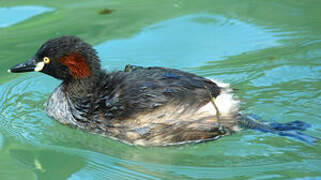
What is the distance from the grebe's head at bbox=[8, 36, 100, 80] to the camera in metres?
5.35

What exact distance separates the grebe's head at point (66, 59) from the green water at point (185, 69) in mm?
556

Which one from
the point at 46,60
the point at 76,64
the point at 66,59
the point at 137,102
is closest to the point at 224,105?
the point at 137,102

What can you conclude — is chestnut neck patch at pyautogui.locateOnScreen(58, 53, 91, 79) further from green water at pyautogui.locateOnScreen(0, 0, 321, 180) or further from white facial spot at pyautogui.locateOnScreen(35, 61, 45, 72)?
green water at pyautogui.locateOnScreen(0, 0, 321, 180)

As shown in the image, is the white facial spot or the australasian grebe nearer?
the australasian grebe

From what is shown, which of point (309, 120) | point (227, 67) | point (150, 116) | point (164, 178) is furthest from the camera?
point (227, 67)

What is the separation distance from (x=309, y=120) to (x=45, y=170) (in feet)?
8.33

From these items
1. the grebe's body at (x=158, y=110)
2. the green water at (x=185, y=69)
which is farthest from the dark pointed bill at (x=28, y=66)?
the grebe's body at (x=158, y=110)

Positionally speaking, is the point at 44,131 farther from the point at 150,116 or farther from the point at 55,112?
the point at 150,116

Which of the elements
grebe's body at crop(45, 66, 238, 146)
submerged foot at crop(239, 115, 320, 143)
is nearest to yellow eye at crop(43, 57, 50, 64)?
grebe's body at crop(45, 66, 238, 146)

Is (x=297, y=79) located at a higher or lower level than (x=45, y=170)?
higher

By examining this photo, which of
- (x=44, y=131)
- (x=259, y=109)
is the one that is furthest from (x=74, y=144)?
(x=259, y=109)

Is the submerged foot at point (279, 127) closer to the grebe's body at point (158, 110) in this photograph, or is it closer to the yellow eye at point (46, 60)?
the grebe's body at point (158, 110)

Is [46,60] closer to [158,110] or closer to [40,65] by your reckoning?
[40,65]

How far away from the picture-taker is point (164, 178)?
4.64m
